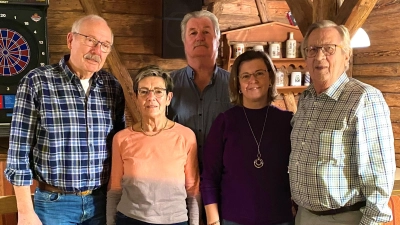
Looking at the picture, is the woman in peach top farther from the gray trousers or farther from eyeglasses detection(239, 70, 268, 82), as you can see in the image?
the gray trousers

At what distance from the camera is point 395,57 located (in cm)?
382

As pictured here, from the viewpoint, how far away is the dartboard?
A: 9.80ft

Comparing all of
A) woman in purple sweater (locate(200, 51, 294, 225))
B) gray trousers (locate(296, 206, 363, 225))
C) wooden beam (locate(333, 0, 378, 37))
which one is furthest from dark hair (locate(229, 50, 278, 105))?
wooden beam (locate(333, 0, 378, 37))

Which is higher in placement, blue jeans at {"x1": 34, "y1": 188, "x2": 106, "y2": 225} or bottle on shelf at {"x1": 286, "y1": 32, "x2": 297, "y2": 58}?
bottle on shelf at {"x1": 286, "y1": 32, "x2": 297, "y2": 58}

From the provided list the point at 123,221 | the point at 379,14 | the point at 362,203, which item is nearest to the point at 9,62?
the point at 123,221

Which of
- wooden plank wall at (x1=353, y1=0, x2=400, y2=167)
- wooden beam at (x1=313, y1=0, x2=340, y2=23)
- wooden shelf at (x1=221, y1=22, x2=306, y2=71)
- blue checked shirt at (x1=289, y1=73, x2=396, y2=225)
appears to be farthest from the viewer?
wooden shelf at (x1=221, y1=22, x2=306, y2=71)

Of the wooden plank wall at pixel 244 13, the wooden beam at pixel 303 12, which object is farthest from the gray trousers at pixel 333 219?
the wooden plank wall at pixel 244 13

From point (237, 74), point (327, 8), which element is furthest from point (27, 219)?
point (327, 8)

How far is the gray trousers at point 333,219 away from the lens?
1.48 metres

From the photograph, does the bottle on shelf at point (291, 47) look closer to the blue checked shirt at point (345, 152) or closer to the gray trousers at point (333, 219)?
the blue checked shirt at point (345, 152)

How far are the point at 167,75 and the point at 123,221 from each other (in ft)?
2.06

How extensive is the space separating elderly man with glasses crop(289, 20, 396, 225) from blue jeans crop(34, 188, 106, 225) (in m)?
0.83

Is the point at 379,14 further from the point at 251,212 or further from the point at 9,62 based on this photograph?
the point at 9,62

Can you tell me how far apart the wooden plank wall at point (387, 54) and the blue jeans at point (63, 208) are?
316cm
